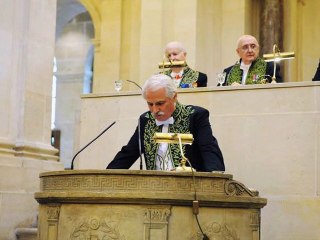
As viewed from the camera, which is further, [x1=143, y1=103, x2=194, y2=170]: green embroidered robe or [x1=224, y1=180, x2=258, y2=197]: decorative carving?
[x1=143, y1=103, x2=194, y2=170]: green embroidered robe

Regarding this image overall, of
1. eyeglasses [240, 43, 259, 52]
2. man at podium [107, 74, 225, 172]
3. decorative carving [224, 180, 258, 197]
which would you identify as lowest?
decorative carving [224, 180, 258, 197]

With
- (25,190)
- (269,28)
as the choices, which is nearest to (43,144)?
(25,190)

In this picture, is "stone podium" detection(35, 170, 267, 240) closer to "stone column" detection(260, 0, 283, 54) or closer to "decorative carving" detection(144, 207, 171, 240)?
"decorative carving" detection(144, 207, 171, 240)

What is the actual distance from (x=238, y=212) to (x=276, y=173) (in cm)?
259

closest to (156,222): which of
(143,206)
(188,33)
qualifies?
(143,206)

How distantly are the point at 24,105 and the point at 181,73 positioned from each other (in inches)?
80.7

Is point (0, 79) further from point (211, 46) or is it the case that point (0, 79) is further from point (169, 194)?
point (211, 46)

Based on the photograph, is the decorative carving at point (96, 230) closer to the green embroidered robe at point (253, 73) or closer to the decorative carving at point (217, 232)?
the decorative carving at point (217, 232)

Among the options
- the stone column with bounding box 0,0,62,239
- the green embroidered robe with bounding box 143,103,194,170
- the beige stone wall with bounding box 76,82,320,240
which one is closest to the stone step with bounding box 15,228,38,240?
the stone column with bounding box 0,0,62,239

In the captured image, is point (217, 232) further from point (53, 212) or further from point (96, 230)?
point (53, 212)

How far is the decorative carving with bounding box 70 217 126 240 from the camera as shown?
446 centimetres

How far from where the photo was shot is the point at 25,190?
746 centimetres

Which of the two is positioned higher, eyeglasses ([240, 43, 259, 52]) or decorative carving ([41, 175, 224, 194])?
eyeglasses ([240, 43, 259, 52])

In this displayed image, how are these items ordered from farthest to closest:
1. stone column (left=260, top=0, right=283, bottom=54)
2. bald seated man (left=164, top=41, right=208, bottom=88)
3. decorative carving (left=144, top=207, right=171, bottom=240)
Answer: stone column (left=260, top=0, right=283, bottom=54) < bald seated man (left=164, top=41, right=208, bottom=88) < decorative carving (left=144, top=207, right=171, bottom=240)
